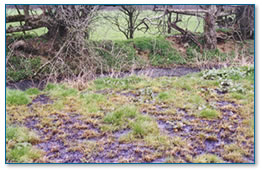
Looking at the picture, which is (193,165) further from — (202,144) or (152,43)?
(152,43)

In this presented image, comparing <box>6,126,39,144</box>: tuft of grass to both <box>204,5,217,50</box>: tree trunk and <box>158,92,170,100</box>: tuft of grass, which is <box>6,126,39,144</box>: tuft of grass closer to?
<box>158,92,170,100</box>: tuft of grass

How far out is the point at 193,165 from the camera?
3113mm

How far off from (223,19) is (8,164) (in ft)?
30.4

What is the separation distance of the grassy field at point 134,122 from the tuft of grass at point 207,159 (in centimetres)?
1

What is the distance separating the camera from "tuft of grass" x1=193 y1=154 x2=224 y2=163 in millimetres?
3141

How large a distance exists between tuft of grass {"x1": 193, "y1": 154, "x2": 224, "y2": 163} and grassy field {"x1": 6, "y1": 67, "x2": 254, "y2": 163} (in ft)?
0.04

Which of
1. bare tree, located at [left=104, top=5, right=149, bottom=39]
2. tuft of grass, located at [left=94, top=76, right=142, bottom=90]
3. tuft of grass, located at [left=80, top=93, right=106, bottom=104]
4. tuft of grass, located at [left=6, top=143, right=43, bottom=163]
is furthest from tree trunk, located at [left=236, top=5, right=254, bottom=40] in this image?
tuft of grass, located at [left=6, top=143, right=43, bottom=163]

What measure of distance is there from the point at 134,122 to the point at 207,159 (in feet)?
3.96

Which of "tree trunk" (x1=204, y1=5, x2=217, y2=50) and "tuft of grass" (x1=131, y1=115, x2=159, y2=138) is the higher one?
"tree trunk" (x1=204, y1=5, x2=217, y2=50)

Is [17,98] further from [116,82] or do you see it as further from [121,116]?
[116,82]

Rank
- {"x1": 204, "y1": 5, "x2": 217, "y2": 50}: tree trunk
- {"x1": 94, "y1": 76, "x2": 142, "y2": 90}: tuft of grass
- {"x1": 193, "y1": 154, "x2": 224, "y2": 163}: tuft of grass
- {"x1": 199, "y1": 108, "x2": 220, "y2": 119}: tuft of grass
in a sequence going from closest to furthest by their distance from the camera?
{"x1": 193, "y1": 154, "x2": 224, "y2": 163}: tuft of grass
{"x1": 199, "y1": 108, "x2": 220, "y2": 119}: tuft of grass
{"x1": 94, "y1": 76, "x2": 142, "y2": 90}: tuft of grass
{"x1": 204, "y1": 5, "x2": 217, "y2": 50}: tree trunk

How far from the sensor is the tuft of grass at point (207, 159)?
314 centimetres

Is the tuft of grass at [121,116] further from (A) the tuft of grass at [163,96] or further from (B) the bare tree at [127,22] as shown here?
(B) the bare tree at [127,22]

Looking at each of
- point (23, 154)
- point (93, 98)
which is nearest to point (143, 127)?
point (93, 98)
